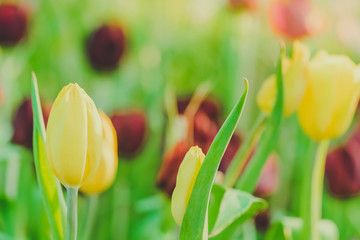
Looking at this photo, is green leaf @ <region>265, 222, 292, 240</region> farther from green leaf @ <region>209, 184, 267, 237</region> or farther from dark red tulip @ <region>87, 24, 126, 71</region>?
dark red tulip @ <region>87, 24, 126, 71</region>

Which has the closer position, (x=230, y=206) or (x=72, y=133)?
(x=72, y=133)

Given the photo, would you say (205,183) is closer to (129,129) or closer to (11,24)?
(129,129)

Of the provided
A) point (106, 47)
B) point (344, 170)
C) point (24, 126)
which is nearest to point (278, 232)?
point (344, 170)

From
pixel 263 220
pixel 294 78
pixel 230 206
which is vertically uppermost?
pixel 294 78

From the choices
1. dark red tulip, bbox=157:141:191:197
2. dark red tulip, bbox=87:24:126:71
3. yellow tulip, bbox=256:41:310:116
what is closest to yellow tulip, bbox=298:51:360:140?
yellow tulip, bbox=256:41:310:116

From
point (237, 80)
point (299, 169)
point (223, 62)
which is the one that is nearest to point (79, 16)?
point (223, 62)
